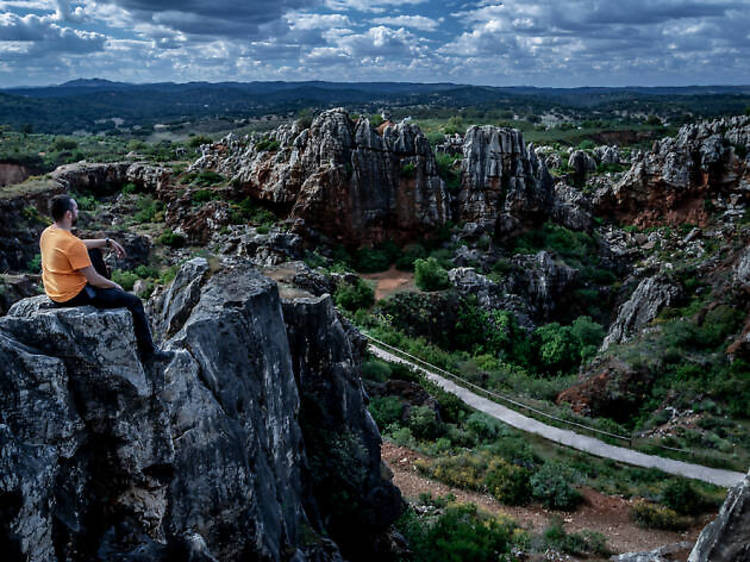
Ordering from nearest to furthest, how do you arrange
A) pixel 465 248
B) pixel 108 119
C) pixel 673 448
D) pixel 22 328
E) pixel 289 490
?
pixel 22 328, pixel 289 490, pixel 673 448, pixel 465 248, pixel 108 119

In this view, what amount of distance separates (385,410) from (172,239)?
17124mm

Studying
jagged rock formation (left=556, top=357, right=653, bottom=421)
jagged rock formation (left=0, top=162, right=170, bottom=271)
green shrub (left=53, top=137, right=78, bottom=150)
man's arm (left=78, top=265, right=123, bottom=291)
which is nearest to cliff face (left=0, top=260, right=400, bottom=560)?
man's arm (left=78, top=265, right=123, bottom=291)

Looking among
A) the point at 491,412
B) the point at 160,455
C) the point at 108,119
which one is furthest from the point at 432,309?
the point at 108,119

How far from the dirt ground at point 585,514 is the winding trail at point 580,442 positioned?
2.64 meters

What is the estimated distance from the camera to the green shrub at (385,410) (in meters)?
17.3

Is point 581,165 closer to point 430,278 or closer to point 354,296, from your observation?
point 430,278

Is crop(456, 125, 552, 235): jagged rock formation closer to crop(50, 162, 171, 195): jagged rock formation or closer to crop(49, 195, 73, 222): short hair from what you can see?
crop(50, 162, 171, 195): jagged rock formation

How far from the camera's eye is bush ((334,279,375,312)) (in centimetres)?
2744

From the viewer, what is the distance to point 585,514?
14039mm

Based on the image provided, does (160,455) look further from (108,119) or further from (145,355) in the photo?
(108,119)

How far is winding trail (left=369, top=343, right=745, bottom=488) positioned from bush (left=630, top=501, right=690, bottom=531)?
282cm

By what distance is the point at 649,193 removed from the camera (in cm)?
3903

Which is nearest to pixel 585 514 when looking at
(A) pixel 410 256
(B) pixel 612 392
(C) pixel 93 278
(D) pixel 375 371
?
(B) pixel 612 392

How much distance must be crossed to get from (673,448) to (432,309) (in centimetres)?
1362
